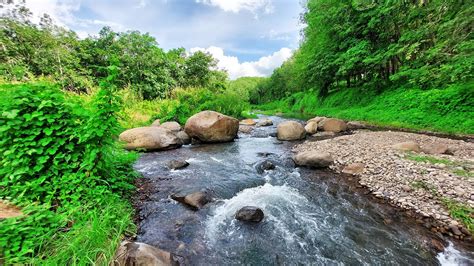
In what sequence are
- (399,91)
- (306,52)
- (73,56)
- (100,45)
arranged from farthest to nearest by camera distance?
(306,52)
(100,45)
(73,56)
(399,91)

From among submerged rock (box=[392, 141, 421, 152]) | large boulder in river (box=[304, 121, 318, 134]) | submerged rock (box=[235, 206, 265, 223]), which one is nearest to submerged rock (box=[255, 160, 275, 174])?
submerged rock (box=[235, 206, 265, 223])

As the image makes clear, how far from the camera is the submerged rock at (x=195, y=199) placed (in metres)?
3.91

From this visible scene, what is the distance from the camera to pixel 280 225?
345cm

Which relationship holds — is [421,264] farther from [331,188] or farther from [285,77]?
[285,77]

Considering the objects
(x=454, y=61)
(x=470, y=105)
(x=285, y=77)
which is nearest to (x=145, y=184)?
(x=454, y=61)

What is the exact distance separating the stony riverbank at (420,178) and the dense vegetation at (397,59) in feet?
10.9

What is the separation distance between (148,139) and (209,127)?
8.76 ft

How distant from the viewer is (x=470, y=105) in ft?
28.3

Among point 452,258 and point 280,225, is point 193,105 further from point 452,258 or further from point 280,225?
point 452,258

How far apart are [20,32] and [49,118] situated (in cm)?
1947

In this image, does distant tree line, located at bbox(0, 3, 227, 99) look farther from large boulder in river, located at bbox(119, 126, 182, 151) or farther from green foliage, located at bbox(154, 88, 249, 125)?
large boulder in river, located at bbox(119, 126, 182, 151)

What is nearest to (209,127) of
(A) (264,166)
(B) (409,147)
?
(A) (264,166)

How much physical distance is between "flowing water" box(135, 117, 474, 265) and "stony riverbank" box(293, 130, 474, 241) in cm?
40

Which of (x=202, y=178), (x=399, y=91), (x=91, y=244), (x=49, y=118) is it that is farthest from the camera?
(x=399, y=91)
